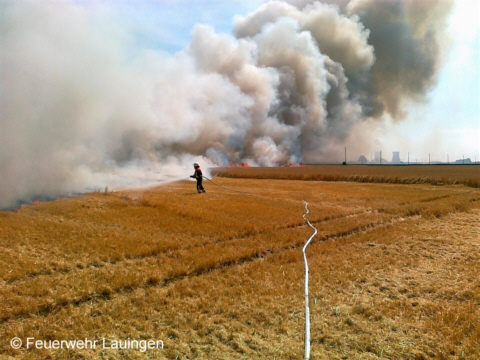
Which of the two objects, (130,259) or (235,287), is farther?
(130,259)

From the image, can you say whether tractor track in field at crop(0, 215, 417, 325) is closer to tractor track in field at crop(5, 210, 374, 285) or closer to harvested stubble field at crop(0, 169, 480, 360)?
harvested stubble field at crop(0, 169, 480, 360)

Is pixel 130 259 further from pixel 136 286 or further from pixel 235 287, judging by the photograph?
pixel 235 287

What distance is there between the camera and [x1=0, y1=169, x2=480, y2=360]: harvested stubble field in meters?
5.23

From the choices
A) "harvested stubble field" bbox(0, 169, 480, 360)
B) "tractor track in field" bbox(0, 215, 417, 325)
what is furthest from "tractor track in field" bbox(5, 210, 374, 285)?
"tractor track in field" bbox(0, 215, 417, 325)

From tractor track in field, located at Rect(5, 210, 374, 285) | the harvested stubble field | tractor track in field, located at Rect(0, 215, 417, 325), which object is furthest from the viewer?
tractor track in field, located at Rect(5, 210, 374, 285)

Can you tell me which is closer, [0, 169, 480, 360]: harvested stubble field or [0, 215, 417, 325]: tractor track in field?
[0, 169, 480, 360]: harvested stubble field

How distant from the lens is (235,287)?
286 inches

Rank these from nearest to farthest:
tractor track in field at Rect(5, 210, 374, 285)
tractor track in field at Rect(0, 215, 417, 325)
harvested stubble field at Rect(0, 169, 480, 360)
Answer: harvested stubble field at Rect(0, 169, 480, 360)
tractor track in field at Rect(0, 215, 417, 325)
tractor track in field at Rect(5, 210, 374, 285)

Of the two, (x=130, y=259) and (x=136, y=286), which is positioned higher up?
(x=130, y=259)

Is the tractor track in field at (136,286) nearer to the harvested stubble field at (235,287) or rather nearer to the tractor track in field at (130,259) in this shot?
the harvested stubble field at (235,287)

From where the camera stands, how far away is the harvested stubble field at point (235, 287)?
5.23 meters

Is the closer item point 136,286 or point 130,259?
point 136,286

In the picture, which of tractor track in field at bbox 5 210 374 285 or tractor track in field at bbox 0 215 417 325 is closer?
tractor track in field at bbox 0 215 417 325

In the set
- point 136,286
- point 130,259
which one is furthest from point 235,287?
point 130,259
